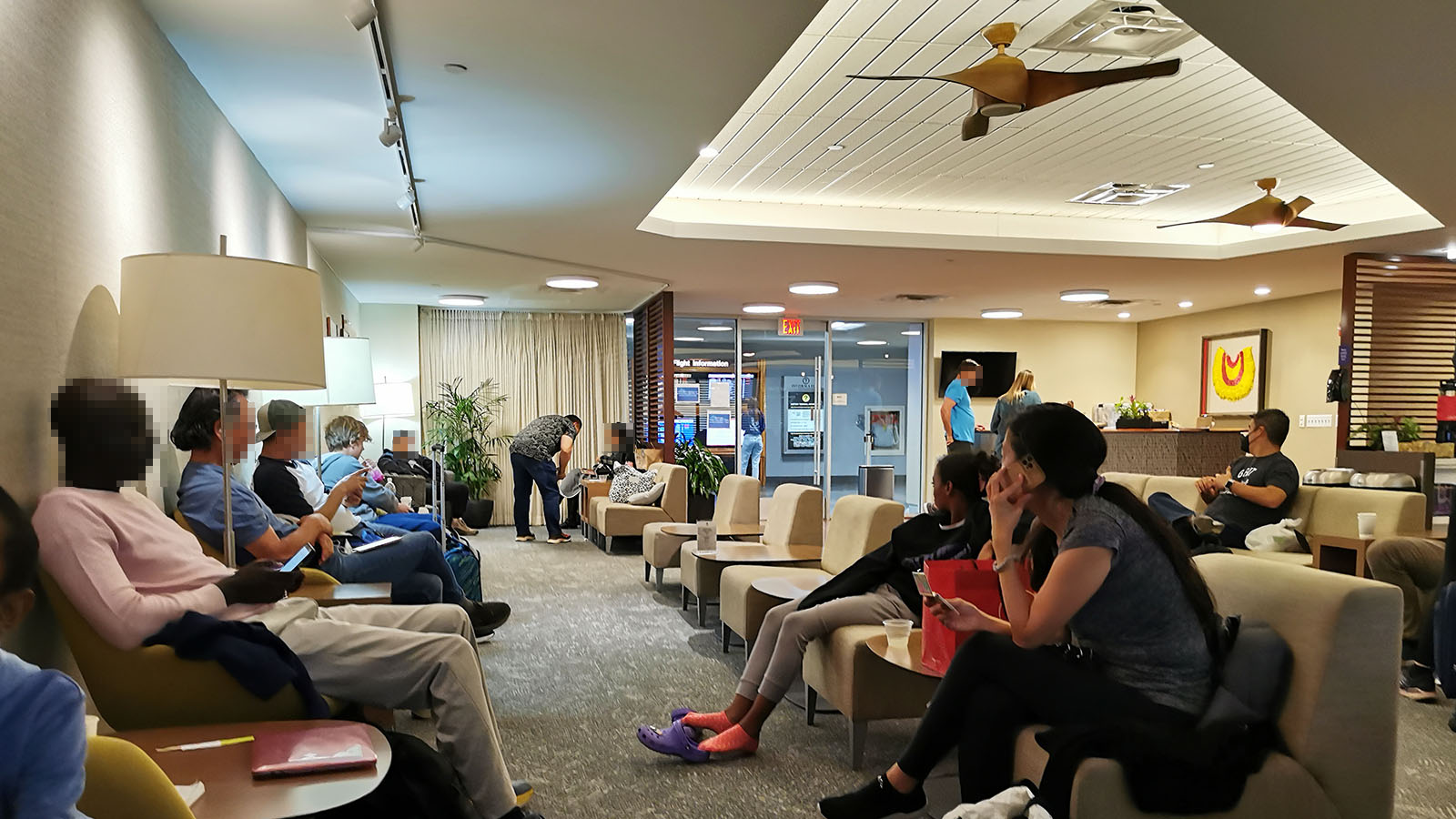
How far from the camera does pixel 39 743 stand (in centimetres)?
115

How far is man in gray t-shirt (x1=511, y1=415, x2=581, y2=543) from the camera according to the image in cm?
989

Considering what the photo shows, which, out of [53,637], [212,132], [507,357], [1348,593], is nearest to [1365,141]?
[1348,593]

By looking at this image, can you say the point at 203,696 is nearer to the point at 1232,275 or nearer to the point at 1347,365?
the point at 1347,365

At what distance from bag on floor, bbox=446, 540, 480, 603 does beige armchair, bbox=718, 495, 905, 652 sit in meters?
1.53

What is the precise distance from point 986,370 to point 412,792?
1109cm

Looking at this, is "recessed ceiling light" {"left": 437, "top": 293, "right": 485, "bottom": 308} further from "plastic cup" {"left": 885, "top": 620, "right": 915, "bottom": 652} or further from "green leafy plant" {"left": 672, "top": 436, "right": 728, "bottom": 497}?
"plastic cup" {"left": 885, "top": 620, "right": 915, "bottom": 652}

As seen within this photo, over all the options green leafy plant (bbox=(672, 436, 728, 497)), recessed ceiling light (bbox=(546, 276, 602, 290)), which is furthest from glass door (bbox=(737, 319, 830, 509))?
recessed ceiling light (bbox=(546, 276, 602, 290))

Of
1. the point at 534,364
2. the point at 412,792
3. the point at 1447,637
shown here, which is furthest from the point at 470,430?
the point at 1447,637

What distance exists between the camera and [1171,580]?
7.65 ft

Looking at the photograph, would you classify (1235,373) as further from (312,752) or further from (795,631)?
(312,752)

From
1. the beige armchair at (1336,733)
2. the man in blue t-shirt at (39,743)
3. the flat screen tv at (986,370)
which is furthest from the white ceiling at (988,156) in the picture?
the flat screen tv at (986,370)

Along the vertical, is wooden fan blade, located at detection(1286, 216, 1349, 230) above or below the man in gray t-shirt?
above

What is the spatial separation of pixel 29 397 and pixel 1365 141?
5.35m

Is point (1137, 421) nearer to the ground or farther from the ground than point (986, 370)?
nearer to the ground
